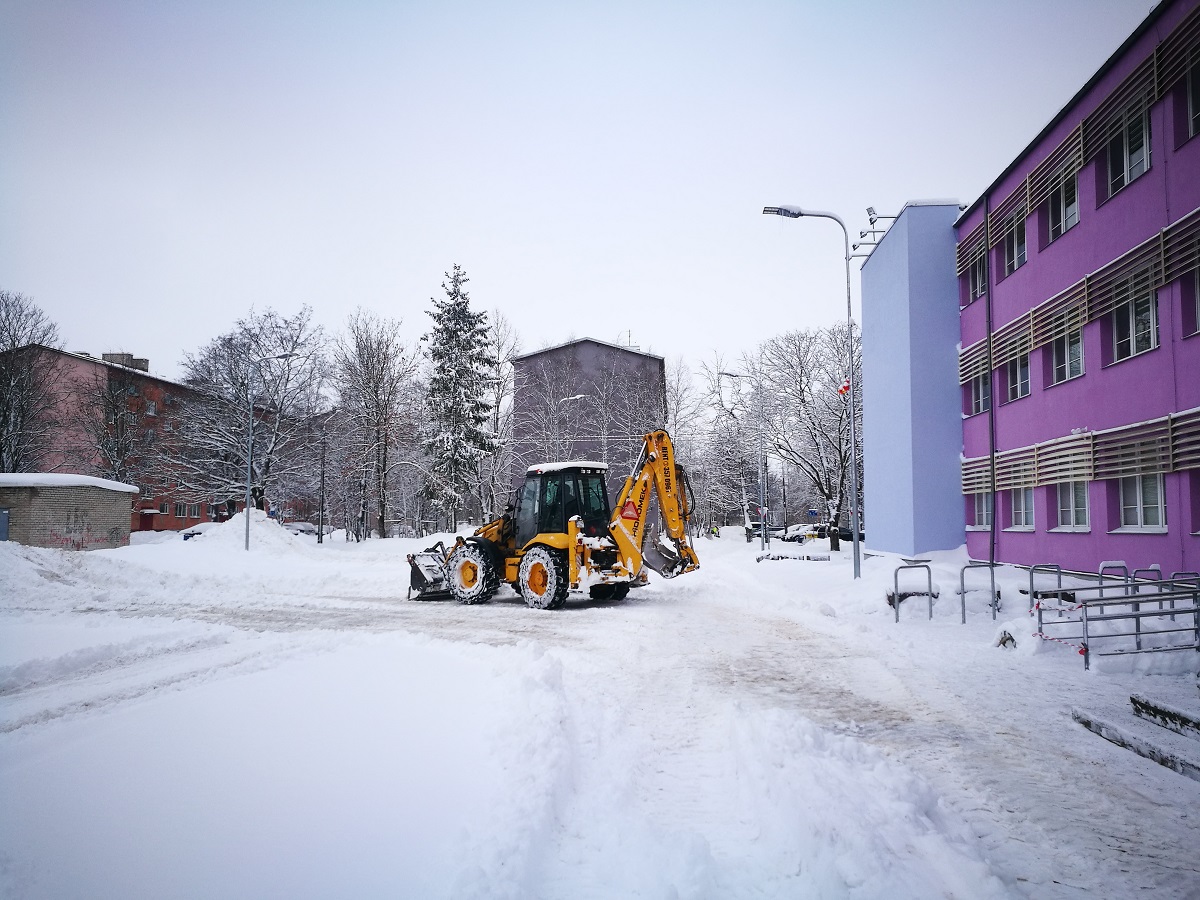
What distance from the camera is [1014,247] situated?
61.3 feet

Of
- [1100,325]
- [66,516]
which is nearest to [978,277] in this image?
[1100,325]

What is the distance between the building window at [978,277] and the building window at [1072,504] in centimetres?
701

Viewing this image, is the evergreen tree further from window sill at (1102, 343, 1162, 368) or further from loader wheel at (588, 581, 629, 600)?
window sill at (1102, 343, 1162, 368)

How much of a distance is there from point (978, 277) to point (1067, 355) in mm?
5805

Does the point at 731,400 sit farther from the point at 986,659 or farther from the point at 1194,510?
the point at 986,659

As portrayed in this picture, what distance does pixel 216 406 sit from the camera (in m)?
40.5

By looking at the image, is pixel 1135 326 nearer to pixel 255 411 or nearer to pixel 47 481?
pixel 47 481

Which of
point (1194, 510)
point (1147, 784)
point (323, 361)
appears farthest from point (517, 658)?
point (323, 361)

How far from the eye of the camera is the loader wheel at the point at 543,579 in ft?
48.8

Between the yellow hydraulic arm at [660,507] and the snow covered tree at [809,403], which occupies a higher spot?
the snow covered tree at [809,403]

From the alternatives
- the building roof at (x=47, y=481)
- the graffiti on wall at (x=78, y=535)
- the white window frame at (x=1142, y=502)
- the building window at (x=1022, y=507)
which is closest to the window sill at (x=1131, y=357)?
the white window frame at (x=1142, y=502)

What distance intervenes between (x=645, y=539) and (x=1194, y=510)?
10254mm

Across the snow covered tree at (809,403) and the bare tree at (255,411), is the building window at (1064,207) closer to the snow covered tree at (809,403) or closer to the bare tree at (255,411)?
the snow covered tree at (809,403)

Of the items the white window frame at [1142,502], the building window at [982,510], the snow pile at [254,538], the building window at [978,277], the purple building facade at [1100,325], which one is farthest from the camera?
the snow pile at [254,538]
